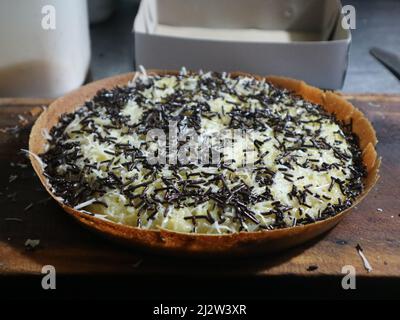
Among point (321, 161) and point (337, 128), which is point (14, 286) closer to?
point (321, 161)

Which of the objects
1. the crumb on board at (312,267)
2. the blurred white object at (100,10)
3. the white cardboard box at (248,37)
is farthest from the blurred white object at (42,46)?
the crumb on board at (312,267)

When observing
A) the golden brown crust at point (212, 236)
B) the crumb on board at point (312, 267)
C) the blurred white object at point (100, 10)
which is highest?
the blurred white object at point (100, 10)

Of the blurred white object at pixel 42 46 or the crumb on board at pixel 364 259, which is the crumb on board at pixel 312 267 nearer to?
the crumb on board at pixel 364 259

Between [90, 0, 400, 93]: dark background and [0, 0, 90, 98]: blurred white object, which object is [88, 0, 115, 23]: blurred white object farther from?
[0, 0, 90, 98]: blurred white object

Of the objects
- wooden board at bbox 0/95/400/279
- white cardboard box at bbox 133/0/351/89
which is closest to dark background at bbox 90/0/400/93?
white cardboard box at bbox 133/0/351/89

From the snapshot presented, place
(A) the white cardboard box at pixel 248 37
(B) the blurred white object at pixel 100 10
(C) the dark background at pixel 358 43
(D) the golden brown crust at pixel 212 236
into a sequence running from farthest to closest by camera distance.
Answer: (B) the blurred white object at pixel 100 10, (C) the dark background at pixel 358 43, (A) the white cardboard box at pixel 248 37, (D) the golden brown crust at pixel 212 236

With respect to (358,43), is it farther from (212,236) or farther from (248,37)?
(212,236)

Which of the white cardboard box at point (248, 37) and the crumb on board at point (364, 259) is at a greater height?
the white cardboard box at point (248, 37)
